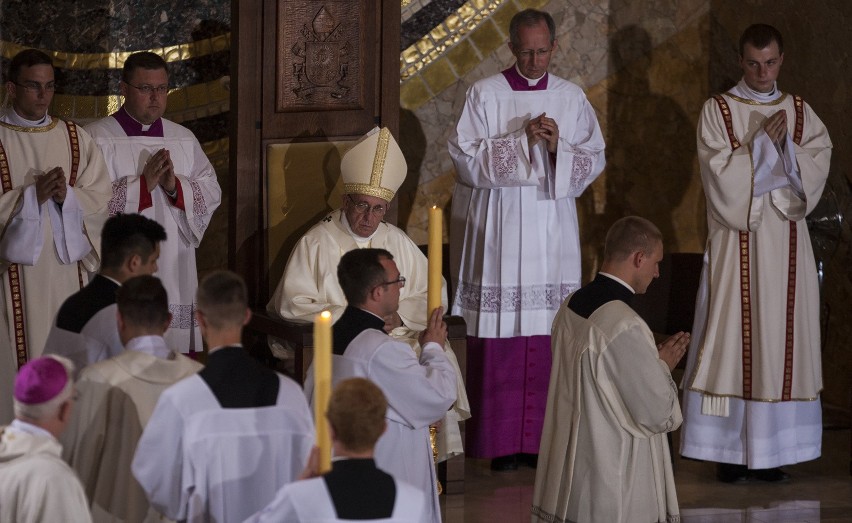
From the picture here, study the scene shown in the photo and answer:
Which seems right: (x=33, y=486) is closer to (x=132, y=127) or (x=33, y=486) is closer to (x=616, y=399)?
(x=616, y=399)

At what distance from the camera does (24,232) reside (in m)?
6.68

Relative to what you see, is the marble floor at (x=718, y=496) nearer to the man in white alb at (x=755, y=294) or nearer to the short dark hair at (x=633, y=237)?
the man in white alb at (x=755, y=294)

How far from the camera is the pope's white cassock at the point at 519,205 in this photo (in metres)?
7.63

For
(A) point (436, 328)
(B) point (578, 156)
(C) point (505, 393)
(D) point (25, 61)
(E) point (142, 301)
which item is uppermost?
(D) point (25, 61)

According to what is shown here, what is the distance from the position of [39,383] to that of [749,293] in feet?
15.0

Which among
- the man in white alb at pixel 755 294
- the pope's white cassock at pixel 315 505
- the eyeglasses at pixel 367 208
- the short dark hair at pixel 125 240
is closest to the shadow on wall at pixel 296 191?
the eyeglasses at pixel 367 208

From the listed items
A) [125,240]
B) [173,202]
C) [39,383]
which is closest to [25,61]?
[173,202]

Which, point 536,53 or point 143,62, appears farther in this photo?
point 536,53

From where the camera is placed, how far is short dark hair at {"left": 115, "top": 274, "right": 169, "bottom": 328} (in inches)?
178

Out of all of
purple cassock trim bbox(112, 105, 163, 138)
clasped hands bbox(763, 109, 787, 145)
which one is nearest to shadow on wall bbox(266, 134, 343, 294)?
purple cassock trim bbox(112, 105, 163, 138)

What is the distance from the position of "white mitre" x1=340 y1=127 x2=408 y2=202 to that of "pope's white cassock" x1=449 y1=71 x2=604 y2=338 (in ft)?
2.74

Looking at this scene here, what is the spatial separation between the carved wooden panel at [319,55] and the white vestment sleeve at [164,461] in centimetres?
327

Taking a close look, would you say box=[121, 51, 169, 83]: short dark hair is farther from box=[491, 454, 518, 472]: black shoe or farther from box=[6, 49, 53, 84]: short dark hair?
box=[491, 454, 518, 472]: black shoe

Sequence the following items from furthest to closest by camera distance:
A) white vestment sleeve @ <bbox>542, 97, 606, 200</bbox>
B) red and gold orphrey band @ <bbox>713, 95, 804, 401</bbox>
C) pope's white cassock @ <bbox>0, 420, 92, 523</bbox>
A: white vestment sleeve @ <bbox>542, 97, 606, 200</bbox>, red and gold orphrey band @ <bbox>713, 95, 804, 401</bbox>, pope's white cassock @ <bbox>0, 420, 92, 523</bbox>
